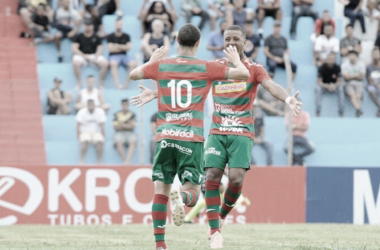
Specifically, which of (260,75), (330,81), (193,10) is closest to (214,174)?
(260,75)

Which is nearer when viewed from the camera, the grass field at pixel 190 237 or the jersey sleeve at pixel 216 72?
the jersey sleeve at pixel 216 72

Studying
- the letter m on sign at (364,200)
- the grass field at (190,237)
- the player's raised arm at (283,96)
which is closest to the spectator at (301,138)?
the letter m on sign at (364,200)

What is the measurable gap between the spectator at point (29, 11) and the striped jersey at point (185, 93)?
13213 mm

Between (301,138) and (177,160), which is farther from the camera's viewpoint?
(301,138)

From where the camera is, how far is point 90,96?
63.3 ft

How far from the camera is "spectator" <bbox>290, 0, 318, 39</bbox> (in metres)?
22.6

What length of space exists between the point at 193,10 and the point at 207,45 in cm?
152

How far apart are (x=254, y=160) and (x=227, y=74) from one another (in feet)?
30.5

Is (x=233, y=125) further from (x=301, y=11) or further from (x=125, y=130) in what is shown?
(x=301, y=11)

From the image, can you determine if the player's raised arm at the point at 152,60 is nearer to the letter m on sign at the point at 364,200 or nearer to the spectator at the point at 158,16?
the letter m on sign at the point at 364,200

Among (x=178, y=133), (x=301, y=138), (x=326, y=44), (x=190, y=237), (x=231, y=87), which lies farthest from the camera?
(x=326, y=44)

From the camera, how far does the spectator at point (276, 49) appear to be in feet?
68.6

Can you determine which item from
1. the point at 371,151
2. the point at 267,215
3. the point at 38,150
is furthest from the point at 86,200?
the point at 371,151

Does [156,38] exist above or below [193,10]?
below
